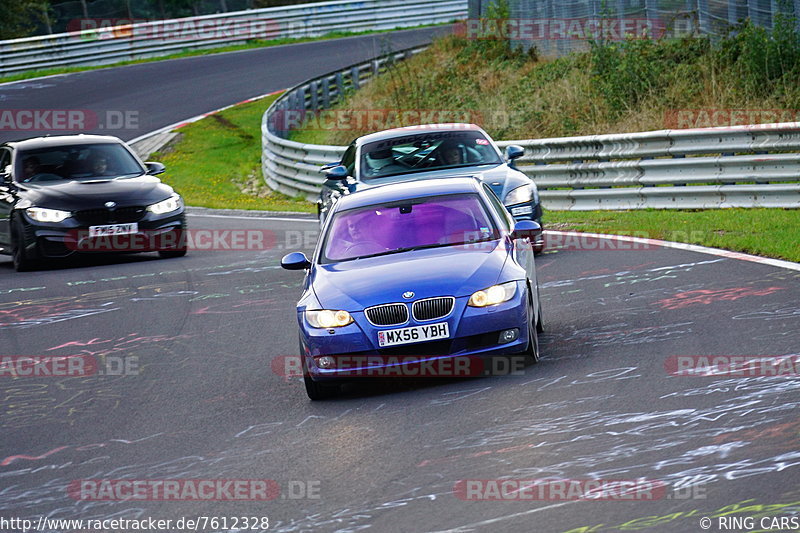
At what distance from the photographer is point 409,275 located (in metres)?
8.64

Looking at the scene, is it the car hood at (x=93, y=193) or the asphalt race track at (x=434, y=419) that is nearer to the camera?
the asphalt race track at (x=434, y=419)

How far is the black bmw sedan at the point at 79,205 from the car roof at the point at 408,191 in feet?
22.5

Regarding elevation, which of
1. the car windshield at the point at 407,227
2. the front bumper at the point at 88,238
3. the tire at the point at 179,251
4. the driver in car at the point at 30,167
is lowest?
the tire at the point at 179,251

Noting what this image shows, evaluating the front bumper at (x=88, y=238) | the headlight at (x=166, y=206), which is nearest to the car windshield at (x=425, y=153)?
the headlight at (x=166, y=206)

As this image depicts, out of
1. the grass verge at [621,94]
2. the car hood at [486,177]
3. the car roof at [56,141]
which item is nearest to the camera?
the car hood at [486,177]

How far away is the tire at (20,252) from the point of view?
16.3 metres

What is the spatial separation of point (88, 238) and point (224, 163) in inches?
600

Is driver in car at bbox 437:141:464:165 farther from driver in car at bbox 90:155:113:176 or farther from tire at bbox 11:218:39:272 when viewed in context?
tire at bbox 11:218:39:272

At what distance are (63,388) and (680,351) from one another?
14.8ft

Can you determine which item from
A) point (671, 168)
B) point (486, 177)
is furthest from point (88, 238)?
point (671, 168)

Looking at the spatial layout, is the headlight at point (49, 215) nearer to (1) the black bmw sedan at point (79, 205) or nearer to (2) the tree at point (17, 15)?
(1) the black bmw sedan at point (79, 205)

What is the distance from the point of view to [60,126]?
34.0m

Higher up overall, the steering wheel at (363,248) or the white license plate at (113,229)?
the steering wheel at (363,248)

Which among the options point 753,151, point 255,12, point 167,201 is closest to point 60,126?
point 255,12
